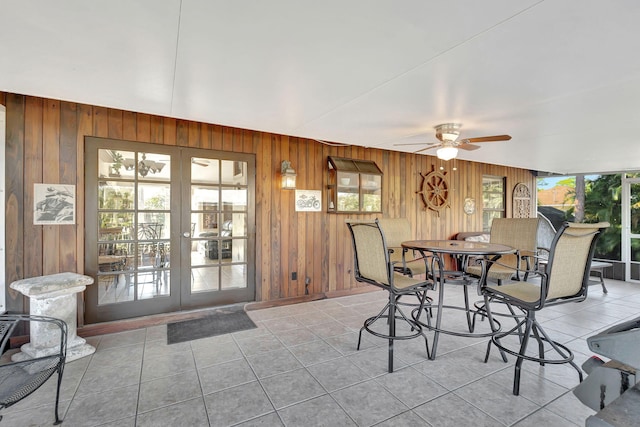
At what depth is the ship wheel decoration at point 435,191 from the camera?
5500 millimetres

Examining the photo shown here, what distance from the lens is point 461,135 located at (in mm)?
3723

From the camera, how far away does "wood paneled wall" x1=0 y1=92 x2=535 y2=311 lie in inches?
113

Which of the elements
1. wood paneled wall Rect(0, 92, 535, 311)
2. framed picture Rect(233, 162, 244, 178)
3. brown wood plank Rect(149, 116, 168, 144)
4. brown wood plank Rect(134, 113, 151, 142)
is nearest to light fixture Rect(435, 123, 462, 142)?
wood paneled wall Rect(0, 92, 535, 311)

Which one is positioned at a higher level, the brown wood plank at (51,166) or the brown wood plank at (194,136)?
the brown wood plank at (194,136)

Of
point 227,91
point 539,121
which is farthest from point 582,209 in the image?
point 227,91

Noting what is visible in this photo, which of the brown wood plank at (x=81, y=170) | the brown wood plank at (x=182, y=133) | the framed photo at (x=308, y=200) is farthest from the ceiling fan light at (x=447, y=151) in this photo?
the brown wood plank at (x=81, y=170)

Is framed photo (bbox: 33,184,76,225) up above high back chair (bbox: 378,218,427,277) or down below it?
above

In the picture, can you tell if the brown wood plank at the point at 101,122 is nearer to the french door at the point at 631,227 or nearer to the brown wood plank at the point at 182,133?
the brown wood plank at the point at 182,133

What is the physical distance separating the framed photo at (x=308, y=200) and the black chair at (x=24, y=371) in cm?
285

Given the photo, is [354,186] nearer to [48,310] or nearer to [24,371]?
[48,310]

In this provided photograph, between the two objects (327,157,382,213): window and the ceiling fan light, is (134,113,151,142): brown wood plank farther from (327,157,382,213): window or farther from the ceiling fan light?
the ceiling fan light

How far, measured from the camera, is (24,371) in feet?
7.59

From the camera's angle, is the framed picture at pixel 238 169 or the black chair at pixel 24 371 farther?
the framed picture at pixel 238 169

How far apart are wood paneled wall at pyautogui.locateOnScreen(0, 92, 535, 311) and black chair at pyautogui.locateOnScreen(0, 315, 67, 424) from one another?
34.8 inches
